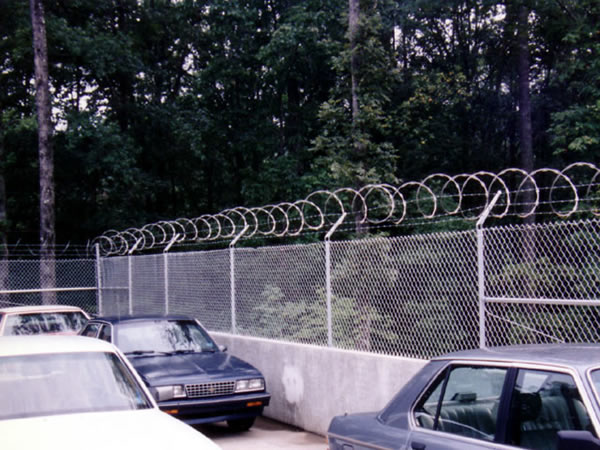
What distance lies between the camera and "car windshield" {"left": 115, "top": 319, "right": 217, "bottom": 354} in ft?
32.1

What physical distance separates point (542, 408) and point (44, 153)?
19.2 m

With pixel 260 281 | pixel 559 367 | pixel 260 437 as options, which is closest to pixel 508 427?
pixel 559 367

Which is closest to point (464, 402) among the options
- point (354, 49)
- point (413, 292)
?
point (413, 292)

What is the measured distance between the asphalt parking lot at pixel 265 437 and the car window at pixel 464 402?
454 centimetres

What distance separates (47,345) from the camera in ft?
18.9

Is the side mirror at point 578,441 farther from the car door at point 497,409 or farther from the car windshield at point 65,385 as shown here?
the car windshield at point 65,385

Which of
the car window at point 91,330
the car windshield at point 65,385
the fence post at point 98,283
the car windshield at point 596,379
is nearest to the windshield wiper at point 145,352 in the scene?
the car window at point 91,330

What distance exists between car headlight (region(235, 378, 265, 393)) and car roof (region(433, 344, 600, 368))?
5.13 m

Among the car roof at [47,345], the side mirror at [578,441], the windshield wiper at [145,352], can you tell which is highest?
the car roof at [47,345]

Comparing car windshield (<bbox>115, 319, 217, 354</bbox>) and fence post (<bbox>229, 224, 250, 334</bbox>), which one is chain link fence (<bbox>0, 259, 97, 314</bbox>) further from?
car windshield (<bbox>115, 319, 217, 354</bbox>)

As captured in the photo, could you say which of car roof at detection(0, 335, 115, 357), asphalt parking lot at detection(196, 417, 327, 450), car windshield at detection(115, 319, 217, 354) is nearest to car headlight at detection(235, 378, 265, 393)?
asphalt parking lot at detection(196, 417, 327, 450)

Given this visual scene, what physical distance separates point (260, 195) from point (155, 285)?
10814 mm

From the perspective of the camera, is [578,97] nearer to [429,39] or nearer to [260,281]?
[429,39]

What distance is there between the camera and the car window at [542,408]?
3480mm
